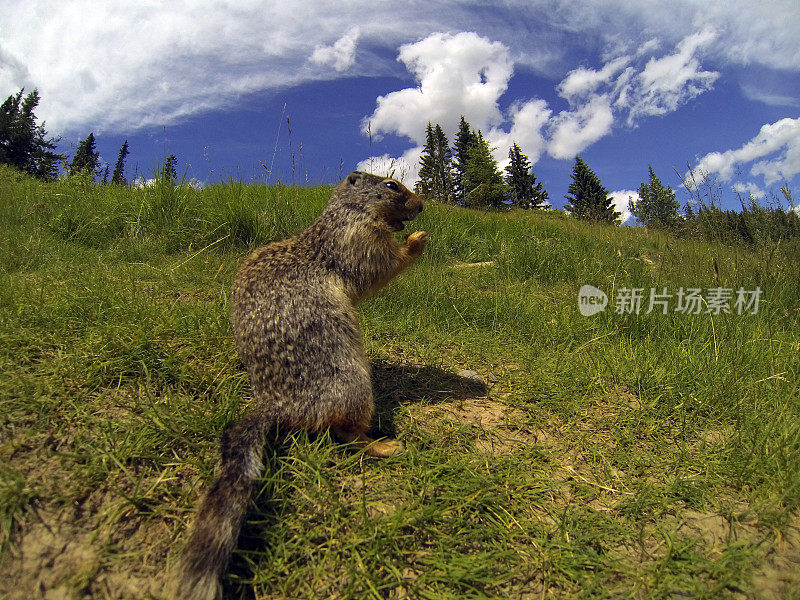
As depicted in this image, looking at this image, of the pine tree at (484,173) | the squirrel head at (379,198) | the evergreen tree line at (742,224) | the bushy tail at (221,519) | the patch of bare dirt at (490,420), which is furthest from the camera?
the pine tree at (484,173)

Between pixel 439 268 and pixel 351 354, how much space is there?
11.6 feet

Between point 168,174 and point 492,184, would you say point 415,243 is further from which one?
point 492,184

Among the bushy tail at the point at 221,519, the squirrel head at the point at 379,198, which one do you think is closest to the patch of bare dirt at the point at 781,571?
the bushy tail at the point at 221,519

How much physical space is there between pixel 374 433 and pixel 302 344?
75 centimetres

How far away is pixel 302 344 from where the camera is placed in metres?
2.14

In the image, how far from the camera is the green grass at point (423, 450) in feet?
5.49

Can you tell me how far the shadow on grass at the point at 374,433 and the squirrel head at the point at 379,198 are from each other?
1096 mm

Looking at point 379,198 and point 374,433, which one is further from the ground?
point 379,198

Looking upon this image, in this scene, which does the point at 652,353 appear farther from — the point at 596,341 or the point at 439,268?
the point at 439,268

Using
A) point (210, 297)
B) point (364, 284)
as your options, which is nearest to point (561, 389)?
point (364, 284)
